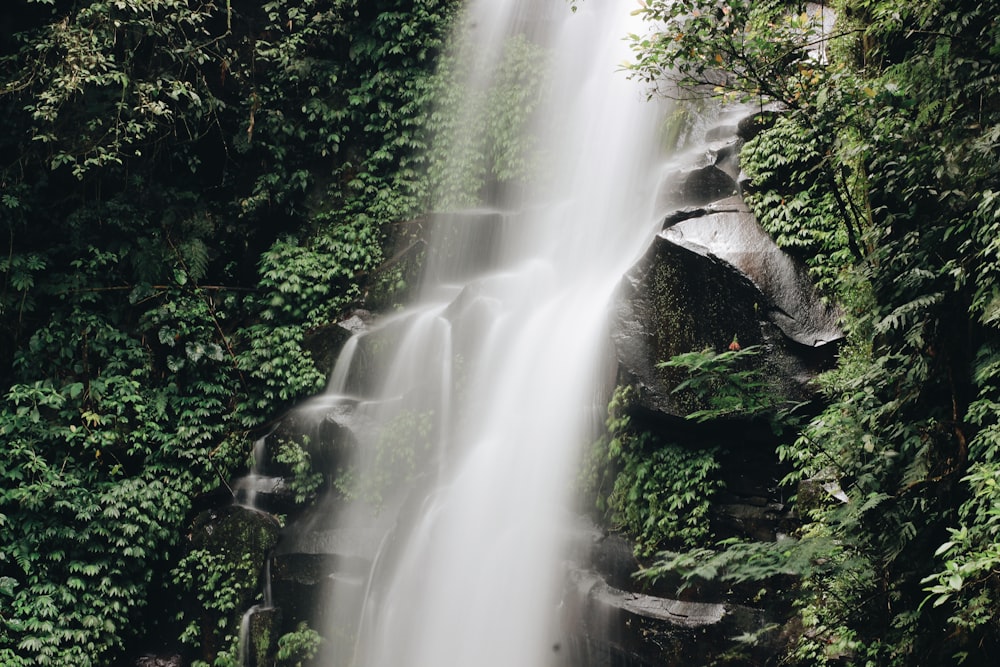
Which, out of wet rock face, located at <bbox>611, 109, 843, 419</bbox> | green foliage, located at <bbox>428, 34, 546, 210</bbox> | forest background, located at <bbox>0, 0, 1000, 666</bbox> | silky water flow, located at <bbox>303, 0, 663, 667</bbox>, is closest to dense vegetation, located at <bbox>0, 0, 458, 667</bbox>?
forest background, located at <bbox>0, 0, 1000, 666</bbox>

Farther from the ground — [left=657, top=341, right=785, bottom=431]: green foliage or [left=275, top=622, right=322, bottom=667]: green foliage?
[left=657, top=341, right=785, bottom=431]: green foliage

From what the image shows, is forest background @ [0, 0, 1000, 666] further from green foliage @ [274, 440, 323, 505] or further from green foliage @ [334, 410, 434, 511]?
green foliage @ [334, 410, 434, 511]

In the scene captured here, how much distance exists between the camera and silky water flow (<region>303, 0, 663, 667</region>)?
21.5 feet

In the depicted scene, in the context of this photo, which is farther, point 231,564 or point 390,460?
point 231,564

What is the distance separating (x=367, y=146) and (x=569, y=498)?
5968 millimetres

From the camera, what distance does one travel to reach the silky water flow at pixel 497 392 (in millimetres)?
6566

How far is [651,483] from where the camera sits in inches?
244

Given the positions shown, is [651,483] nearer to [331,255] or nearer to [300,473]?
[300,473]

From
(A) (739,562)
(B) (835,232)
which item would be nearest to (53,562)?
(A) (739,562)

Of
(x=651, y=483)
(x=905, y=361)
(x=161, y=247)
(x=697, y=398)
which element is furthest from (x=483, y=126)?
(x=905, y=361)

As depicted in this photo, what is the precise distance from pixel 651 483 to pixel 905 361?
222 centimetres

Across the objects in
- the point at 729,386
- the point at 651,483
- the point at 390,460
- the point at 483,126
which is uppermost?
the point at 483,126

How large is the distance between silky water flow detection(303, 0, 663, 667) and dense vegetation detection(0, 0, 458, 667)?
92cm

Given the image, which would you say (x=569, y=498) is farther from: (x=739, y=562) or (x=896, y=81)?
(x=896, y=81)
